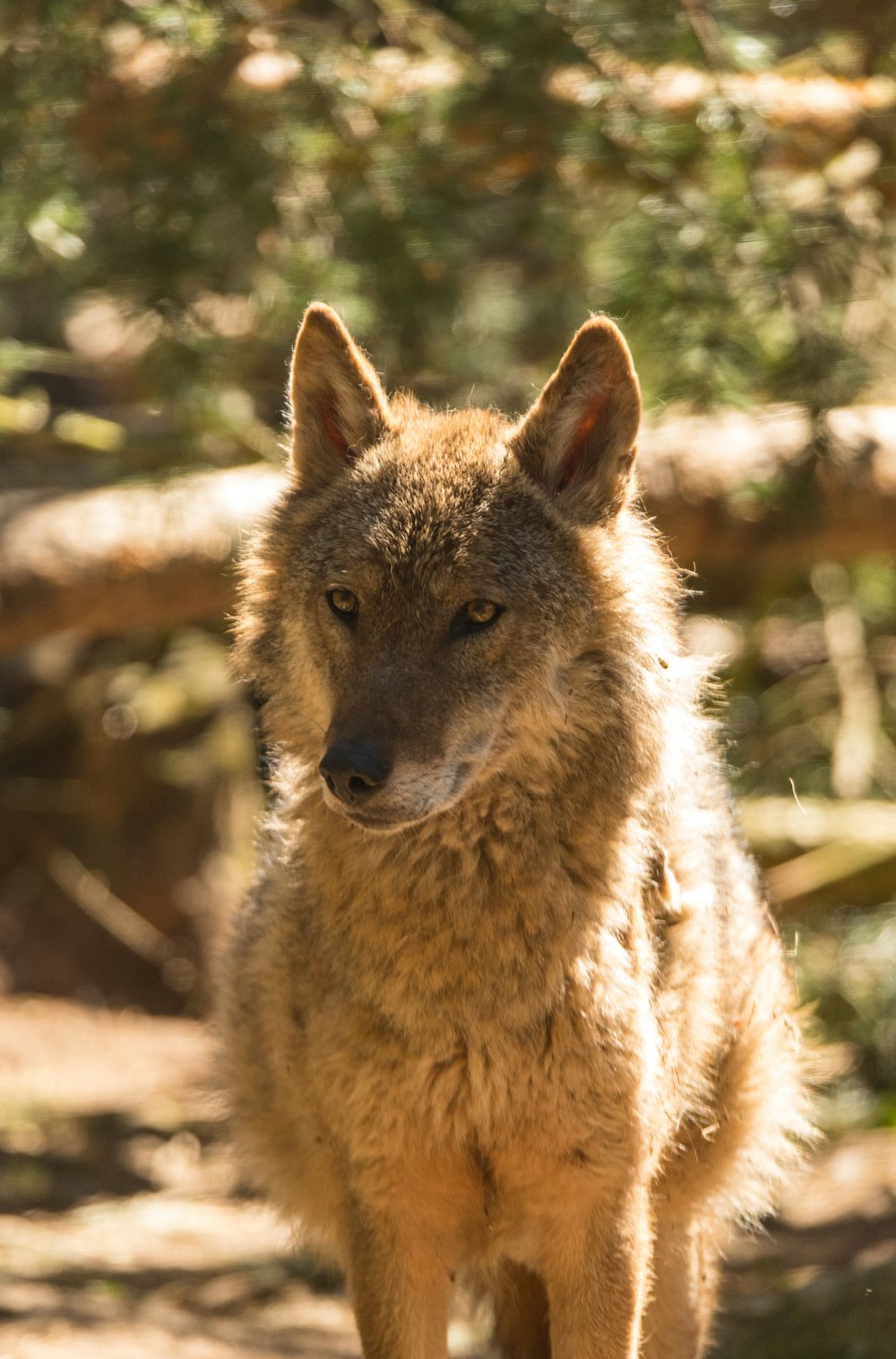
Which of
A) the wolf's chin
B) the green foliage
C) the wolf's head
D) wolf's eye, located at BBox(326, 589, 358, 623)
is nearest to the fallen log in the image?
the green foliage

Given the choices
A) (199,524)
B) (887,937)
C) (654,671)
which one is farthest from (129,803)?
(654,671)

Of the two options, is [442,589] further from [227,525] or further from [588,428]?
[227,525]

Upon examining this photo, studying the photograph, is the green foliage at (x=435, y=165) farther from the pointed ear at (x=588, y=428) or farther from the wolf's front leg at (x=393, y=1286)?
the wolf's front leg at (x=393, y=1286)

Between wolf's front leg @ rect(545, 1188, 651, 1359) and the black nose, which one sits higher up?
the black nose

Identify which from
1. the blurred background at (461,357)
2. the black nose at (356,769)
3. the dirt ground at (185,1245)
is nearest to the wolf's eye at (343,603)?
the black nose at (356,769)

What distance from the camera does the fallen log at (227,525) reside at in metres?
5.78

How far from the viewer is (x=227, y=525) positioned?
5953 millimetres

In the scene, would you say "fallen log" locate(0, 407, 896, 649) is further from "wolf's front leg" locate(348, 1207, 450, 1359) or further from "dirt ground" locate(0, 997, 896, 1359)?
"wolf's front leg" locate(348, 1207, 450, 1359)

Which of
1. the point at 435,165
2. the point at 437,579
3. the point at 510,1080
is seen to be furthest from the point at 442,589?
the point at 435,165

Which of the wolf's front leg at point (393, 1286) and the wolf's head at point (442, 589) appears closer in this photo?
the wolf's head at point (442, 589)

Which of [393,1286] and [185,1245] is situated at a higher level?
[393,1286]

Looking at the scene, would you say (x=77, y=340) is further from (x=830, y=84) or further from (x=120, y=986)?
(x=830, y=84)

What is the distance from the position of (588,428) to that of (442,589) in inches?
22.1

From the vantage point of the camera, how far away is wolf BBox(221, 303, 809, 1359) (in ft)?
10.5
